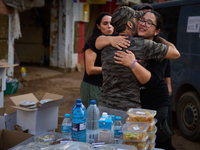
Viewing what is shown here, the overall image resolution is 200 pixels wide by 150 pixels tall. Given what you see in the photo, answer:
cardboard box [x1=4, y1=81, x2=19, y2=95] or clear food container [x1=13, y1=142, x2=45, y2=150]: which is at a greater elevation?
clear food container [x1=13, y1=142, x2=45, y2=150]

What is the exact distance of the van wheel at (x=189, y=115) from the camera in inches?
181

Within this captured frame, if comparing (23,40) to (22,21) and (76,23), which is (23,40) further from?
(76,23)

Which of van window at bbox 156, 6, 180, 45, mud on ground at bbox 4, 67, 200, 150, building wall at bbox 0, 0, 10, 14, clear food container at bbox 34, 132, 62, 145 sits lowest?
mud on ground at bbox 4, 67, 200, 150

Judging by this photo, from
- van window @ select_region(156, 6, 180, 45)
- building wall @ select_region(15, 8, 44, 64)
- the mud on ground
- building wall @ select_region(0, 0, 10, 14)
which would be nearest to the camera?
van window @ select_region(156, 6, 180, 45)

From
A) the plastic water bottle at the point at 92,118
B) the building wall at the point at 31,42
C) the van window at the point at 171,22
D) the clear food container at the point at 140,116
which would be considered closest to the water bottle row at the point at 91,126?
the plastic water bottle at the point at 92,118

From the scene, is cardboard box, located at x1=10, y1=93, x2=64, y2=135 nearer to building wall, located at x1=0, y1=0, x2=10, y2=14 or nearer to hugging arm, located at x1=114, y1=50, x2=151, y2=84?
hugging arm, located at x1=114, y1=50, x2=151, y2=84

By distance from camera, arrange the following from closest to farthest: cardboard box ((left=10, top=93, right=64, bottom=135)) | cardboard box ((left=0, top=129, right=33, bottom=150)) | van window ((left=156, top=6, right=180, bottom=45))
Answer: cardboard box ((left=0, top=129, right=33, bottom=150)), cardboard box ((left=10, top=93, right=64, bottom=135)), van window ((left=156, top=6, right=180, bottom=45))

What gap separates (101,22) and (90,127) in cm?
172

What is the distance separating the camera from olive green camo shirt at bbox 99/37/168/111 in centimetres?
234

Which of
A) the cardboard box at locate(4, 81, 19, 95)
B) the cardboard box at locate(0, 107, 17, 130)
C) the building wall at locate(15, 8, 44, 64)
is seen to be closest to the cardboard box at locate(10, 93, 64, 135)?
the cardboard box at locate(0, 107, 17, 130)

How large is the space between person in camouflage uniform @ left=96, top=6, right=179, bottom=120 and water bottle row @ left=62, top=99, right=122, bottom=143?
192mm

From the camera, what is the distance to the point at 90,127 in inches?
95.3

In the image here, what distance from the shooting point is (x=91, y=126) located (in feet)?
7.95

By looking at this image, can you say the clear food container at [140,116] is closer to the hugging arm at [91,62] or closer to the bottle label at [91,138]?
the bottle label at [91,138]
